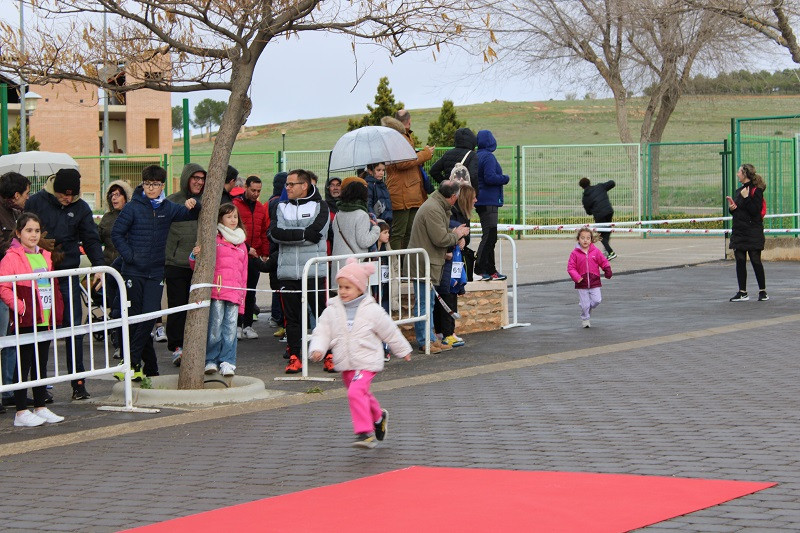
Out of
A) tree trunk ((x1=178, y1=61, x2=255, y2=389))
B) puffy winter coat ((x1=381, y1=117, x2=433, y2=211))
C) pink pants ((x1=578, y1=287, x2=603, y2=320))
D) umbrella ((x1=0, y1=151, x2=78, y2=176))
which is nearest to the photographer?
tree trunk ((x1=178, y1=61, x2=255, y2=389))

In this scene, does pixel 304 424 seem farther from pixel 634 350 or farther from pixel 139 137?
pixel 139 137

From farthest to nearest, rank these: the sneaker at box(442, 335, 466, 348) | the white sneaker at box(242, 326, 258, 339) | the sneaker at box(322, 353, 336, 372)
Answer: the white sneaker at box(242, 326, 258, 339), the sneaker at box(442, 335, 466, 348), the sneaker at box(322, 353, 336, 372)

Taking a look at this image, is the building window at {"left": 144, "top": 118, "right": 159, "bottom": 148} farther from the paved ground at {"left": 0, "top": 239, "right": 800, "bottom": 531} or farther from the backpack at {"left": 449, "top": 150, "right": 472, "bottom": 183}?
the paved ground at {"left": 0, "top": 239, "right": 800, "bottom": 531}

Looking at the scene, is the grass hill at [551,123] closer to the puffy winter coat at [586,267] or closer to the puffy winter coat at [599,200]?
the puffy winter coat at [599,200]

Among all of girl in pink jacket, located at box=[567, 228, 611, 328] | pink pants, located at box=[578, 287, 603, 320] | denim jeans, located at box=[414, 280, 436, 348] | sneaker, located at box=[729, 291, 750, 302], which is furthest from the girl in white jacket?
sneaker, located at box=[729, 291, 750, 302]

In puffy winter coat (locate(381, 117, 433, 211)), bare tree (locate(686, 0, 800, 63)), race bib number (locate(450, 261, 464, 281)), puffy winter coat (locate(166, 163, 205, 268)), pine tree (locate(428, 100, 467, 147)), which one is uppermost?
bare tree (locate(686, 0, 800, 63))

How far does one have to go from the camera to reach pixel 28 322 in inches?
379

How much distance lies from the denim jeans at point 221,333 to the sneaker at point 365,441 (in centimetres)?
327

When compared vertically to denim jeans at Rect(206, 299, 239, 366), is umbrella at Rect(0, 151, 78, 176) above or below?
above

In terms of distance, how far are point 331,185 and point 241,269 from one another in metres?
2.37

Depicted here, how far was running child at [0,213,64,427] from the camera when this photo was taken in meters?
9.48

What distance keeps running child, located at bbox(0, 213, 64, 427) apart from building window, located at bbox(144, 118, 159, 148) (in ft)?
212

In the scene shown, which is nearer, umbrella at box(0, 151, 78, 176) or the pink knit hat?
the pink knit hat

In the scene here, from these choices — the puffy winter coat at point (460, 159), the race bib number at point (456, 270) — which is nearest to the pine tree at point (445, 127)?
the puffy winter coat at point (460, 159)
